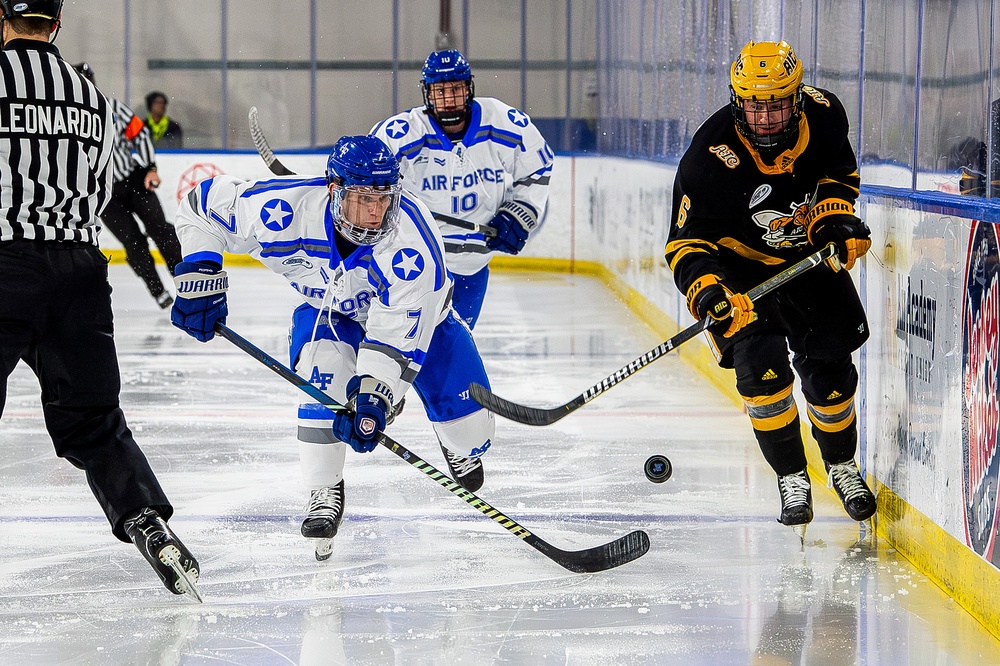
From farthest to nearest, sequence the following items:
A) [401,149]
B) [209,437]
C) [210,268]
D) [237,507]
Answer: [209,437] → [401,149] → [237,507] → [210,268]

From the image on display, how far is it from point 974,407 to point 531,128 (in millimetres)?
2019

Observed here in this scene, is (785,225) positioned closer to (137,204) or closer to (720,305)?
(720,305)

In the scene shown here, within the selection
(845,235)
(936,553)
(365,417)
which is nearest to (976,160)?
(845,235)

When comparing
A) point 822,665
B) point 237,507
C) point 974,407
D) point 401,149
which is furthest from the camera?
point 401,149

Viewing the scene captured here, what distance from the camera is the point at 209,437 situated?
173 inches

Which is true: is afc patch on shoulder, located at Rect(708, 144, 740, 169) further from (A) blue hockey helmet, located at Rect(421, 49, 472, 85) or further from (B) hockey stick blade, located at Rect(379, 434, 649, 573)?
(A) blue hockey helmet, located at Rect(421, 49, 472, 85)

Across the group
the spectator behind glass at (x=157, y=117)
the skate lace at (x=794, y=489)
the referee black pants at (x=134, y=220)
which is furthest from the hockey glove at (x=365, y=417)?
the spectator behind glass at (x=157, y=117)

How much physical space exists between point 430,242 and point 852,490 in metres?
1.16

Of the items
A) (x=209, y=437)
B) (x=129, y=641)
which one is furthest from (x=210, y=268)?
(x=209, y=437)

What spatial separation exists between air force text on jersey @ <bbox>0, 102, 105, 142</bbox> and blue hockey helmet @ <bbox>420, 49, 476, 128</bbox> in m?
1.63

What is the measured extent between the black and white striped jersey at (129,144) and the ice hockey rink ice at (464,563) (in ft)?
7.21

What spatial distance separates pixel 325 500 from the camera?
3.05 m

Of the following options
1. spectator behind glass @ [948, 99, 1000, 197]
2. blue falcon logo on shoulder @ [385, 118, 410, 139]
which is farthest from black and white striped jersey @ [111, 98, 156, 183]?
spectator behind glass @ [948, 99, 1000, 197]

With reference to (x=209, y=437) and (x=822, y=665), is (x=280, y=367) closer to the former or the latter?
(x=822, y=665)
